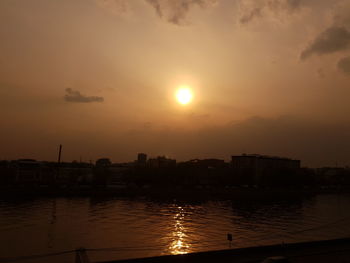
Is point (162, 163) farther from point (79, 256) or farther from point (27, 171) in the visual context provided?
point (79, 256)

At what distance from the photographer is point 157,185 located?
9312 cm

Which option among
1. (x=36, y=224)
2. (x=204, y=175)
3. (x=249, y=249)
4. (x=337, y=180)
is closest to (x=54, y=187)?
(x=36, y=224)

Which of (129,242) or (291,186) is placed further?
(291,186)

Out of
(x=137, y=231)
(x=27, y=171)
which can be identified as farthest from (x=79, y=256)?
(x=27, y=171)

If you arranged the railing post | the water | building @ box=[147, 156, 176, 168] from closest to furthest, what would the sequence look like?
1. the railing post
2. the water
3. building @ box=[147, 156, 176, 168]

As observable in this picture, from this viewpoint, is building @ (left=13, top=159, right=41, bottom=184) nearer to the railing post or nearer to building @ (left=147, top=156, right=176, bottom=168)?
building @ (left=147, top=156, right=176, bottom=168)

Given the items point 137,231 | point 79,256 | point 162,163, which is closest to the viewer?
point 79,256

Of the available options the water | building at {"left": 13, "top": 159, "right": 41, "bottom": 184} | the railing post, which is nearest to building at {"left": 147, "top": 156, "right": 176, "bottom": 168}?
building at {"left": 13, "top": 159, "right": 41, "bottom": 184}

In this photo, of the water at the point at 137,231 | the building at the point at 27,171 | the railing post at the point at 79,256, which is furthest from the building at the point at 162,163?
the railing post at the point at 79,256

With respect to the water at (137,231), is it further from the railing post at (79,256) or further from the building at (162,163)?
the building at (162,163)

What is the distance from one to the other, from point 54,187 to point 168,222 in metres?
46.0

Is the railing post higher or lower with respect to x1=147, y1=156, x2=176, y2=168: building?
lower

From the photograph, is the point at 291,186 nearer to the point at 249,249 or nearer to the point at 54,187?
the point at 54,187

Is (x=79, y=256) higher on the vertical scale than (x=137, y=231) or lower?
higher
